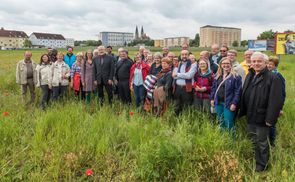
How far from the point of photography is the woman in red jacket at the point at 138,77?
690 cm

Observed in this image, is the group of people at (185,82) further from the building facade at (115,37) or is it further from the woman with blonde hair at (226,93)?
the building facade at (115,37)

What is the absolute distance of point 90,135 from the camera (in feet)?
13.5

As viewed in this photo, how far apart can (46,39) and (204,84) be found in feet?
520

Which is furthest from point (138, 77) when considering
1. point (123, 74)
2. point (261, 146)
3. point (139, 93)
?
point (261, 146)

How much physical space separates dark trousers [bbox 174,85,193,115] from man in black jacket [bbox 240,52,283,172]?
5.85 feet

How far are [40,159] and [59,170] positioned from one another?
398 mm

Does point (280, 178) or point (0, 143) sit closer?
point (280, 178)

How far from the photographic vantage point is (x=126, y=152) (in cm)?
393

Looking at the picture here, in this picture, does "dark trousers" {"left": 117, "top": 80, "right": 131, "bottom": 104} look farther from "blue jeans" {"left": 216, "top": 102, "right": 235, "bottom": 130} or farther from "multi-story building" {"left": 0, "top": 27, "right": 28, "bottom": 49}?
"multi-story building" {"left": 0, "top": 27, "right": 28, "bottom": 49}

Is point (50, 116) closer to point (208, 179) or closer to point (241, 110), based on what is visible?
point (208, 179)

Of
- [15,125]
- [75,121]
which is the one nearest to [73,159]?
[75,121]

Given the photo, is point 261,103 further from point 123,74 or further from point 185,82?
point 123,74

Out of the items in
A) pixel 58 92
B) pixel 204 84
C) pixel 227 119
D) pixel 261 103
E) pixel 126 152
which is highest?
pixel 204 84

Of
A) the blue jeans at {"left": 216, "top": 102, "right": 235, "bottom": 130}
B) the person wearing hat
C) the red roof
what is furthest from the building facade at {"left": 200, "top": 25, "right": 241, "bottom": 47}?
the blue jeans at {"left": 216, "top": 102, "right": 235, "bottom": 130}
